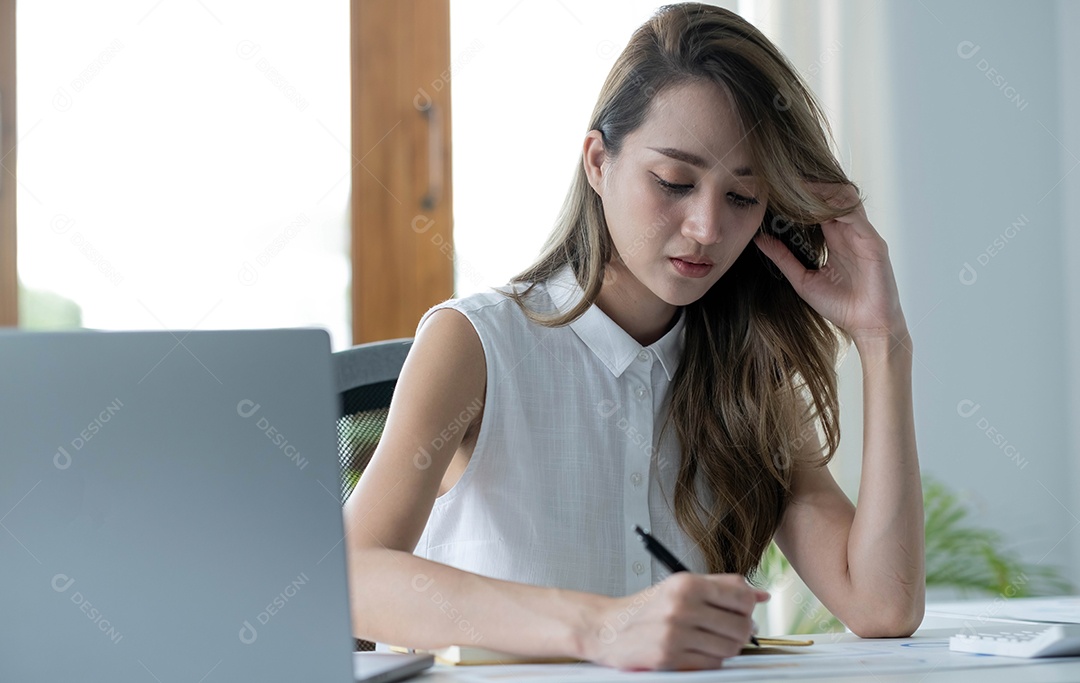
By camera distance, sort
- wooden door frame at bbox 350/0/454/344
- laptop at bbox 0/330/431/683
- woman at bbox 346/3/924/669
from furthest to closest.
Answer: wooden door frame at bbox 350/0/454/344
woman at bbox 346/3/924/669
laptop at bbox 0/330/431/683

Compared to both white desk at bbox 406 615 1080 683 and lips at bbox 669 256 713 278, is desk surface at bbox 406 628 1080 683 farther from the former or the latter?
lips at bbox 669 256 713 278

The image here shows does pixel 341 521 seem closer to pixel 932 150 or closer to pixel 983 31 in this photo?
pixel 932 150

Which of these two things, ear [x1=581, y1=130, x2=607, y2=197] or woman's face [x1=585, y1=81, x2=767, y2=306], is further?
ear [x1=581, y1=130, x2=607, y2=197]

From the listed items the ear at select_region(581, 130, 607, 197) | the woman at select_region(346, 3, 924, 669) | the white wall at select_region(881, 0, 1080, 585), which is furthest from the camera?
the white wall at select_region(881, 0, 1080, 585)

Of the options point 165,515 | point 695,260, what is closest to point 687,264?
point 695,260

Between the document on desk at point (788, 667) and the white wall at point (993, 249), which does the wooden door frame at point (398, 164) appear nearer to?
the white wall at point (993, 249)

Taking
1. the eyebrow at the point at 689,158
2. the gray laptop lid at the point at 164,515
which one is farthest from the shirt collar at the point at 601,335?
the gray laptop lid at the point at 164,515

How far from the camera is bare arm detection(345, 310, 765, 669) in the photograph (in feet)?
2.66

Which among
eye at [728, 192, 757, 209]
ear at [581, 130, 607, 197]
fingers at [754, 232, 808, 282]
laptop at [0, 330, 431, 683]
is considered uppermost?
ear at [581, 130, 607, 197]

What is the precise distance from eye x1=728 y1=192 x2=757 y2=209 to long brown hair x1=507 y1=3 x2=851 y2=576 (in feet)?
0.09

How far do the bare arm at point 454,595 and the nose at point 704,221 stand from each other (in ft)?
0.97

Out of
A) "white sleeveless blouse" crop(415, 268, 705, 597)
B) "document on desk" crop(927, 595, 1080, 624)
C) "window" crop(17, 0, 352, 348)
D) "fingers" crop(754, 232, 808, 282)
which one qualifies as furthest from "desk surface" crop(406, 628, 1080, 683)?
"window" crop(17, 0, 352, 348)

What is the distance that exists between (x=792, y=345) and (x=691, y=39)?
0.43m

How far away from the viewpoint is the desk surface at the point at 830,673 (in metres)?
0.76
